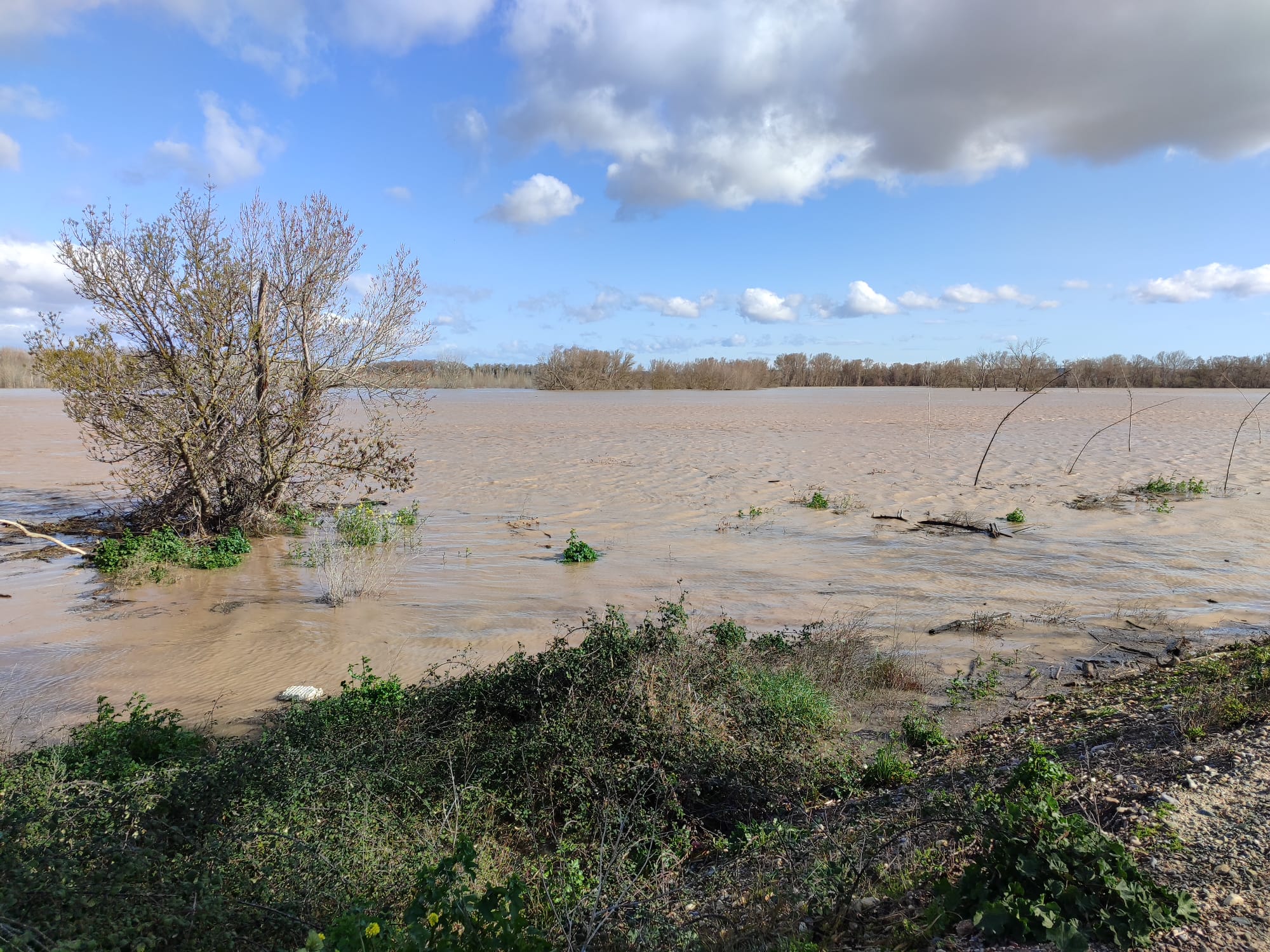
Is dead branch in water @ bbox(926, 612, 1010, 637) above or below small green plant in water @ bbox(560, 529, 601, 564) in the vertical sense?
below

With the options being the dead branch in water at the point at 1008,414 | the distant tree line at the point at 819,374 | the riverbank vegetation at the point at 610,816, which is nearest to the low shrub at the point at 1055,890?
the riverbank vegetation at the point at 610,816

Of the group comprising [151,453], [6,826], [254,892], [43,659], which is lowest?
[43,659]

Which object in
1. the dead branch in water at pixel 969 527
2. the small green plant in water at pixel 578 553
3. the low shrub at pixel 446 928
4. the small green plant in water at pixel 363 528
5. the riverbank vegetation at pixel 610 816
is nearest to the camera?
the low shrub at pixel 446 928

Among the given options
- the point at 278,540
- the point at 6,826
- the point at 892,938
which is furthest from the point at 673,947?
the point at 278,540

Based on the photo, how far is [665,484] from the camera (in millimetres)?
17484

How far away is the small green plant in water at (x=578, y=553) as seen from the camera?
10.9 m

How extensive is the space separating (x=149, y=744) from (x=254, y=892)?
2.51 meters

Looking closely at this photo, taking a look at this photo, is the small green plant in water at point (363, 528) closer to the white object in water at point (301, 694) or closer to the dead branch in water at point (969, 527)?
the white object in water at point (301, 694)

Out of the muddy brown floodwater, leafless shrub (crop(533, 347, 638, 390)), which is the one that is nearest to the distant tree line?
leafless shrub (crop(533, 347, 638, 390))

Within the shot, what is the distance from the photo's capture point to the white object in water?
6.41 metres

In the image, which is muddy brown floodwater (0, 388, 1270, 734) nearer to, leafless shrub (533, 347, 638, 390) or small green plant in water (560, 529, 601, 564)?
small green plant in water (560, 529, 601, 564)

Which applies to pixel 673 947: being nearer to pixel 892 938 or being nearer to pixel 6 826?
pixel 892 938

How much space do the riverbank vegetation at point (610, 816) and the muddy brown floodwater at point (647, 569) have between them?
161 centimetres

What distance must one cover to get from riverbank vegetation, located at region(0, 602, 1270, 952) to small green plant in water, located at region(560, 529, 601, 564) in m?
4.84
